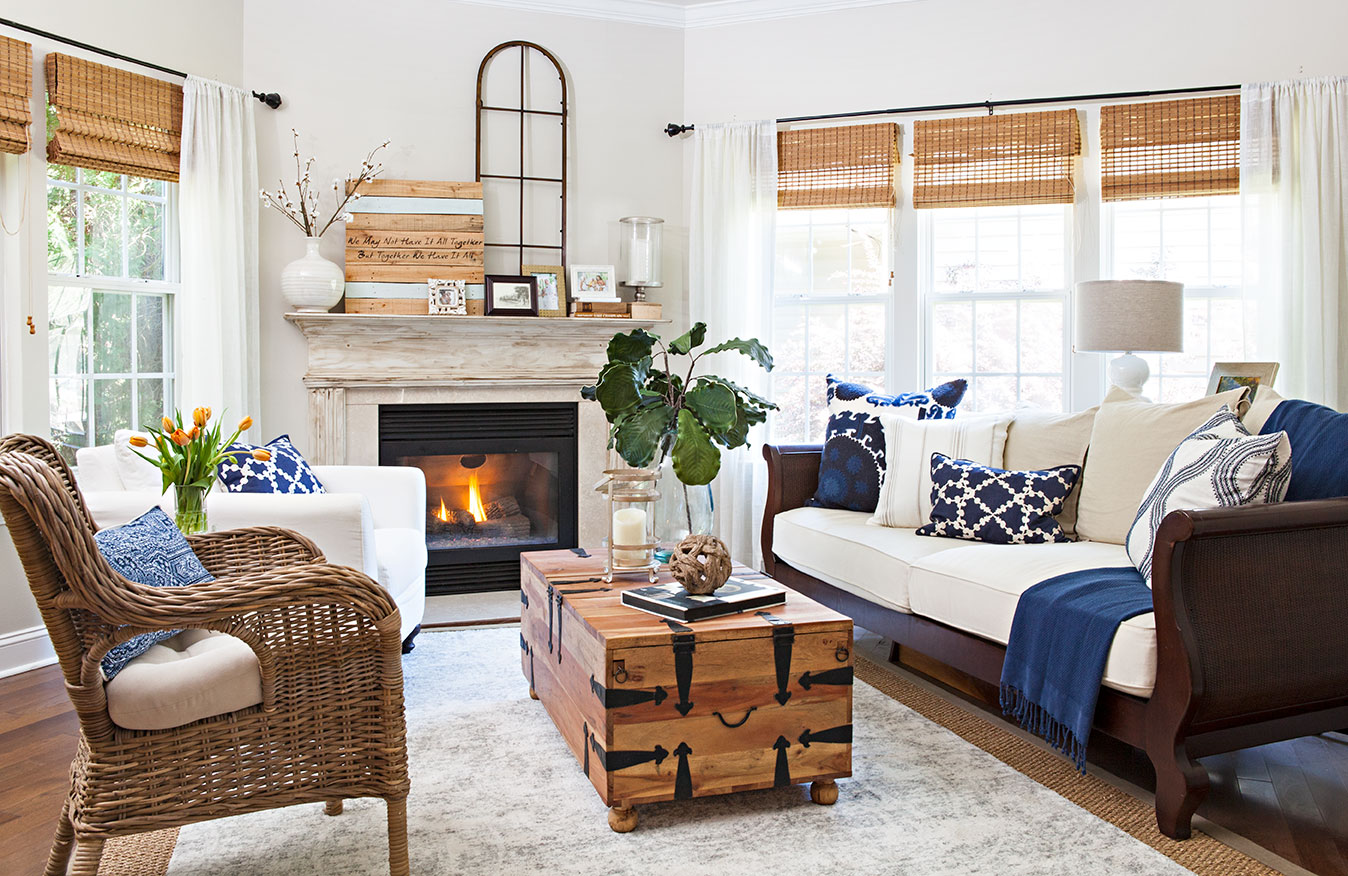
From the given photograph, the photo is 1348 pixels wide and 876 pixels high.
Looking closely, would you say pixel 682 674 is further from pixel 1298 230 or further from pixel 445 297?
pixel 1298 230

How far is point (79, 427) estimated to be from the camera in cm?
376

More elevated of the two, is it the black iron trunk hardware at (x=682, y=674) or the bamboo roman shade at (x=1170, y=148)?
the bamboo roman shade at (x=1170, y=148)

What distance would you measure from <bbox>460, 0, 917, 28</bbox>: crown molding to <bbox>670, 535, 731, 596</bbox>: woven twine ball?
133 inches

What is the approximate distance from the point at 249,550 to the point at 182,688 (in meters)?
0.64

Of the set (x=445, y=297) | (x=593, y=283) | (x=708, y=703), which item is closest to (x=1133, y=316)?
(x=593, y=283)

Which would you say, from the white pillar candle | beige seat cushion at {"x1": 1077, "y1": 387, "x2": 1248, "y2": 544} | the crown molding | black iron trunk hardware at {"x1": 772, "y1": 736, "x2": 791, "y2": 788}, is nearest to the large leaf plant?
the white pillar candle

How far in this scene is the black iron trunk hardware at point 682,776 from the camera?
2158 mm

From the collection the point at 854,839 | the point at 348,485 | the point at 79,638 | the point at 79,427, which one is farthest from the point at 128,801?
the point at 79,427

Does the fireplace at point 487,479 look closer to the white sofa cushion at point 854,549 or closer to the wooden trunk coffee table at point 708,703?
the white sofa cushion at point 854,549

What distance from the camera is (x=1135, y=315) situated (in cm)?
371

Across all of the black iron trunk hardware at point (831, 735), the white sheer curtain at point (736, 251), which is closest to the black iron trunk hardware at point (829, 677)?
the black iron trunk hardware at point (831, 735)

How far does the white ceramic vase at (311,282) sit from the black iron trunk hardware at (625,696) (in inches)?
108

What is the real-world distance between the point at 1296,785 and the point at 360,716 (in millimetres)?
2191

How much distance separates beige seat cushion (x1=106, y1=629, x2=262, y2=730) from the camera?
1.68 m
